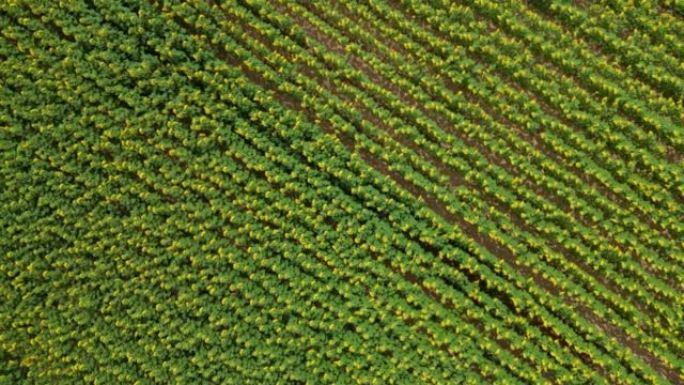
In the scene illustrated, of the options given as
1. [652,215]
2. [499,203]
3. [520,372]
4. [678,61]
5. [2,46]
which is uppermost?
[678,61]

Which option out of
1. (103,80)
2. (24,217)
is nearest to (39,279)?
(24,217)

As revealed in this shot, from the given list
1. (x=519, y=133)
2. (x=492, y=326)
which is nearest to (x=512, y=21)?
(x=519, y=133)

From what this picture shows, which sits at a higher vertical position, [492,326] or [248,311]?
[492,326]

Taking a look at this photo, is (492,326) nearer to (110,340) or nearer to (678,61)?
(678,61)

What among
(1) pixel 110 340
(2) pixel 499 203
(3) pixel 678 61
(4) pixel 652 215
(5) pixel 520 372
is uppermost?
(3) pixel 678 61

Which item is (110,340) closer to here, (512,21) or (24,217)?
(24,217)

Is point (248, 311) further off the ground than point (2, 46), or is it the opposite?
point (2, 46)
